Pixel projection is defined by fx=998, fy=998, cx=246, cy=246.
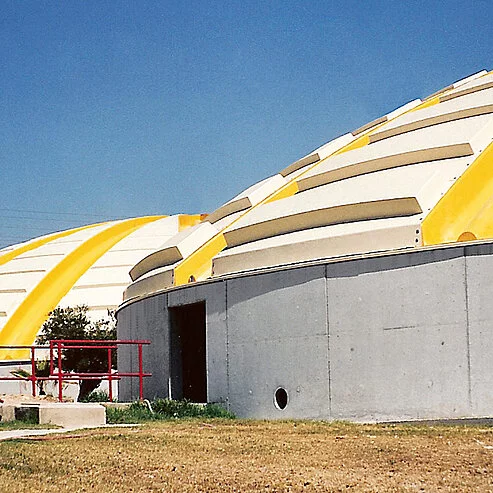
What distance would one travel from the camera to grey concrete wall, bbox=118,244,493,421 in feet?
57.5

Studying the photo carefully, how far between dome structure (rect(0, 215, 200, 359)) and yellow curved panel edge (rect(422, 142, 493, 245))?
2878 centimetres

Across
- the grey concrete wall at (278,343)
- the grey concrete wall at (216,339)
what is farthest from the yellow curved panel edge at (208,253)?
the grey concrete wall at (278,343)

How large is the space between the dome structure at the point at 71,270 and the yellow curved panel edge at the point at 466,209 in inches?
1133

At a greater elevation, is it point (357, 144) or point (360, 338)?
point (357, 144)

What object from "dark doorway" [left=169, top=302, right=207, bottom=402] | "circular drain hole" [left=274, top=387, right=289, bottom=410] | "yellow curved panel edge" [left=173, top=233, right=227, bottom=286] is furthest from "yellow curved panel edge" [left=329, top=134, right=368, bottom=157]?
"circular drain hole" [left=274, top=387, right=289, bottom=410]

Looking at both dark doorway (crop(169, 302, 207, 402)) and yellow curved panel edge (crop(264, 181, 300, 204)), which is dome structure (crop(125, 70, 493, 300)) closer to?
yellow curved panel edge (crop(264, 181, 300, 204))

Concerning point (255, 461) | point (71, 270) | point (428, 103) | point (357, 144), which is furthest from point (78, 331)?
point (255, 461)

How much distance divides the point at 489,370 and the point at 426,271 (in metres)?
2.07

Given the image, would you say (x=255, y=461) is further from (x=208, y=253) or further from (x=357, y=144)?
(x=357, y=144)

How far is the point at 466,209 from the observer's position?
2039cm

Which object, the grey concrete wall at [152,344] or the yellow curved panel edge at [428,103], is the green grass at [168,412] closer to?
the grey concrete wall at [152,344]

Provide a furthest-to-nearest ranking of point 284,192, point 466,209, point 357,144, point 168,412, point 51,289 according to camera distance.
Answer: point 51,289 < point 357,144 < point 284,192 < point 168,412 < point 466,209

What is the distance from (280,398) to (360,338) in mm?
2461

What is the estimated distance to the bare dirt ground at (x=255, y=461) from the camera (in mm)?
11000
